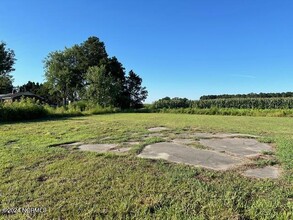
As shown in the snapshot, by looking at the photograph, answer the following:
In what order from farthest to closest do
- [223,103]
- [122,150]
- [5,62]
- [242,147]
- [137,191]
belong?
[223,103] < [5,62] < [242,147] < [122,150] < [137,191]

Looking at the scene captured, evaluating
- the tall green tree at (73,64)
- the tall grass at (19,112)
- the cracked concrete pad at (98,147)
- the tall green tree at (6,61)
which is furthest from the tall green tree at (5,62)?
the cracked concrete pad at (98,147)

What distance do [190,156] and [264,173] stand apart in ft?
3.33

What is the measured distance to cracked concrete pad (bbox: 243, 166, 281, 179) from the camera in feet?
8.21

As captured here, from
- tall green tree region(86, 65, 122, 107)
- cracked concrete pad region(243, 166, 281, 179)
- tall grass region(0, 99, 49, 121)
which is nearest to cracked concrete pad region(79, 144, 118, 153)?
cracked concrete pad region(243, 166, 281, 179)

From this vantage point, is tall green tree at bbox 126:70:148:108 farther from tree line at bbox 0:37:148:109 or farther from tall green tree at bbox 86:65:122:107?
tall green tree at bbox 86:65:122:107

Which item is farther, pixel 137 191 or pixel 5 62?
pixel 5 62

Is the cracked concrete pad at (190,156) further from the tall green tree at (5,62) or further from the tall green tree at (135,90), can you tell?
the tall green tree at (135,90)

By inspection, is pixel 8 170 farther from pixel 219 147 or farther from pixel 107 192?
pixel 219 147

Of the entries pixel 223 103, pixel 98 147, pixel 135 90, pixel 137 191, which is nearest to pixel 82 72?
pixel 135 90

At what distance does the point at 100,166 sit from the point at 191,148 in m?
1.65

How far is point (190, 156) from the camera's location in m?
3.34

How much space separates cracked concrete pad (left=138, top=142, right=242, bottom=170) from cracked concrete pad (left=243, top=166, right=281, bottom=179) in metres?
0.26

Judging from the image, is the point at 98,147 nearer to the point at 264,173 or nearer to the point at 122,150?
the point at 122,150

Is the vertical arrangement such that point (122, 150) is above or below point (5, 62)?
below
